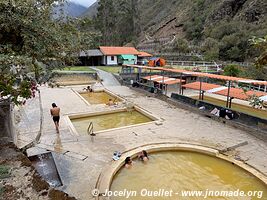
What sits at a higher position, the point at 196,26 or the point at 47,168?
the point at 196,26

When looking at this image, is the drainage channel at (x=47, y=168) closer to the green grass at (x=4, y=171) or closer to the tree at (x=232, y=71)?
the green grass at (x=4, y=171)

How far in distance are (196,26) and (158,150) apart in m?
58.4

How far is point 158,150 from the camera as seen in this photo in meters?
10.7

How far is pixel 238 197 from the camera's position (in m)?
7.71

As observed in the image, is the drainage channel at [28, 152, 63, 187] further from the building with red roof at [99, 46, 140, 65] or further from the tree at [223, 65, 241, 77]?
the building with red roof at [99, 46, 140, 65]

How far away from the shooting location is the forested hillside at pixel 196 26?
43.8 metres

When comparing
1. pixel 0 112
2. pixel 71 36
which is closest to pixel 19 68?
pixel 71 36

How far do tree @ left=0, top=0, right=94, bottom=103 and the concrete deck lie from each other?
3724mm

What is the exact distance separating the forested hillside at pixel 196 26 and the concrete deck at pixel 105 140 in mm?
28983

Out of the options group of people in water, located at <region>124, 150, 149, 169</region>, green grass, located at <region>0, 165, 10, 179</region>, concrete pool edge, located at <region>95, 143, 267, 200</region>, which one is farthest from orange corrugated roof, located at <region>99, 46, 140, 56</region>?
green grass, located at <region>0, 165, 10, 179</region>

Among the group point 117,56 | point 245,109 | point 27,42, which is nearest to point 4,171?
point 27,42

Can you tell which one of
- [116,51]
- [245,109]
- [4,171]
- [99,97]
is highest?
[116,51]

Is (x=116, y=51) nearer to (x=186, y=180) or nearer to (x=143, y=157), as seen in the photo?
(x=143, y=157)

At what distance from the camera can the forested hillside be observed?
4375 centimetres
